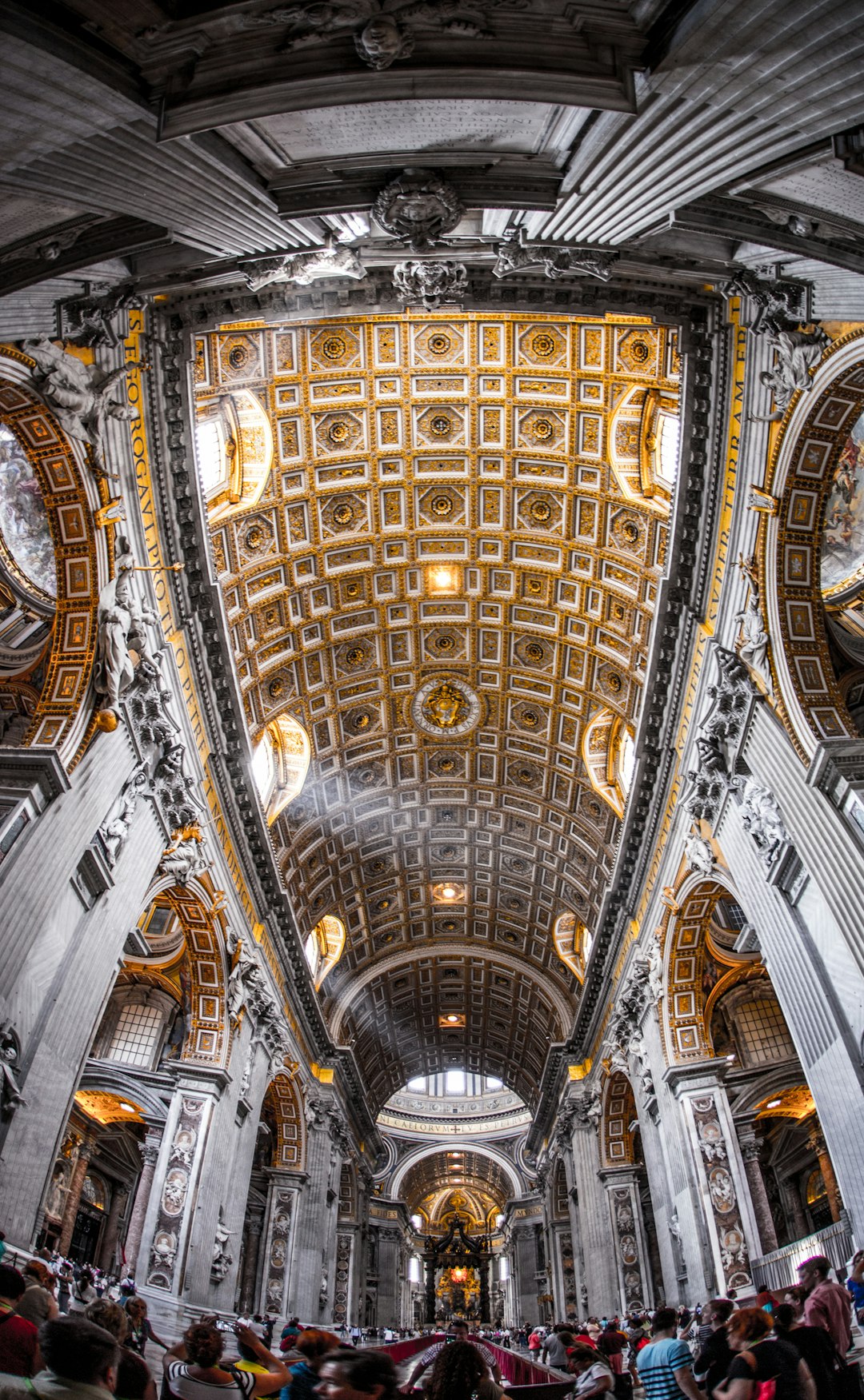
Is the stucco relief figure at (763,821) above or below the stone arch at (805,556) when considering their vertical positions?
below

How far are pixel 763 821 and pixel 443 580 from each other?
10325mm

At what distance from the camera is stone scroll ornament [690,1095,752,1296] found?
1570cm

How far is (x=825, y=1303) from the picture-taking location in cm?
621

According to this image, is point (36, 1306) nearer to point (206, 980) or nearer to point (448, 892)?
point (206, 980)

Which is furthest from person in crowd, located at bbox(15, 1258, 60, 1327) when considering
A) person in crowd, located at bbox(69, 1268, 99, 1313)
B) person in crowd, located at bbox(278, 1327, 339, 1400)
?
person in crowd, located at bbox(69, 1268, 99, 1313)

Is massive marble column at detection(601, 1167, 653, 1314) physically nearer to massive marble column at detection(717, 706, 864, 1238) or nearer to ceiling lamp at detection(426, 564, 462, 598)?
massive marble column at detection(717, 706, 864, 1238)

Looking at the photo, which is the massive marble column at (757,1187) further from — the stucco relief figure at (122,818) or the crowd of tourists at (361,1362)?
the stucco relief figure at (122,818)

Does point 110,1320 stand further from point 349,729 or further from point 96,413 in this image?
point 349,729

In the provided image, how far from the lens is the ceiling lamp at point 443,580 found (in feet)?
67.0

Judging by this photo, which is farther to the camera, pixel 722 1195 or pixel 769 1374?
pixel 722 1195

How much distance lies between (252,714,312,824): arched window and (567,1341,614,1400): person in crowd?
16021 millimetres

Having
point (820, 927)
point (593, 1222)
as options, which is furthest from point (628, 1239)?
point (820, 927)

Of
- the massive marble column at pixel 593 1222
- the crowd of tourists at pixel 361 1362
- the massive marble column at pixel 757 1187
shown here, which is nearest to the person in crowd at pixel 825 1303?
the crowd of tourists at pixel 361 1362

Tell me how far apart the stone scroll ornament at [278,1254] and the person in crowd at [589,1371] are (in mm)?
20414
